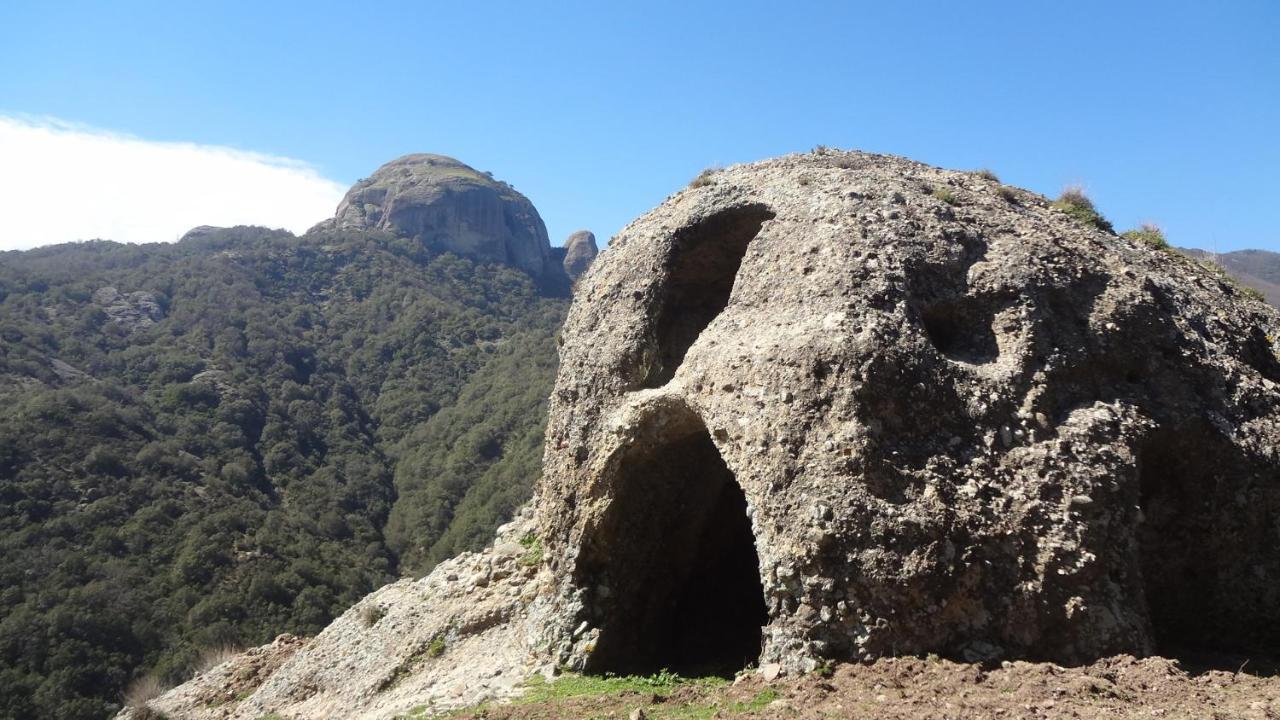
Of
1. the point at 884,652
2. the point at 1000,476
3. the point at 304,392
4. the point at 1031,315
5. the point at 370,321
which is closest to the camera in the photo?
the point at 884,652

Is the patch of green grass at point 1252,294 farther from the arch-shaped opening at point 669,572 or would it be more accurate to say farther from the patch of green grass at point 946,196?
the arch-shaped opening at point 669,572

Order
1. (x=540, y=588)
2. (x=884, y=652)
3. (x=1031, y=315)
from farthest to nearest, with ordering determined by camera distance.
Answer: (x=540, y=588) → (x=1031, y=315) → (x=884, y=652)

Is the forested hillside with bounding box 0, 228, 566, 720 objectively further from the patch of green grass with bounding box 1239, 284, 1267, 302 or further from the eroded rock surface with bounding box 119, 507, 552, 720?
the patch of green grass with bounding box 1239, 284, 1267, 302

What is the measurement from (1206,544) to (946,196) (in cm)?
591

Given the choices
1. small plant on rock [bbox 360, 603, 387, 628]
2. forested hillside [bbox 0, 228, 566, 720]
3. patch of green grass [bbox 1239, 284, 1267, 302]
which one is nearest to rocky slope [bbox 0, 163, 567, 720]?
forested hillside [bbox 0, 228, 566, 720]

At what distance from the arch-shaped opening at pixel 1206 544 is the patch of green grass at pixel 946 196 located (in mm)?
4610

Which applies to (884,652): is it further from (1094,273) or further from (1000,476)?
(1094,273)

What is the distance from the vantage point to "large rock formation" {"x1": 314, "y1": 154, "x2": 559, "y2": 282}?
412ft

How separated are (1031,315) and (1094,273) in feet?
5.33

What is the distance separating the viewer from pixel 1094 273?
1159 centimetres

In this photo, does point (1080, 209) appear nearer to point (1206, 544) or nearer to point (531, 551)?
point (1206, 544)

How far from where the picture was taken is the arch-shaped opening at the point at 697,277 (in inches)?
545

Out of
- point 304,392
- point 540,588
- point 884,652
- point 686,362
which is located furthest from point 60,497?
point 884,652

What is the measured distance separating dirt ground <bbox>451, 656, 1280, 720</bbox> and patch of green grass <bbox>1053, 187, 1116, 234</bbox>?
7.31 metres
